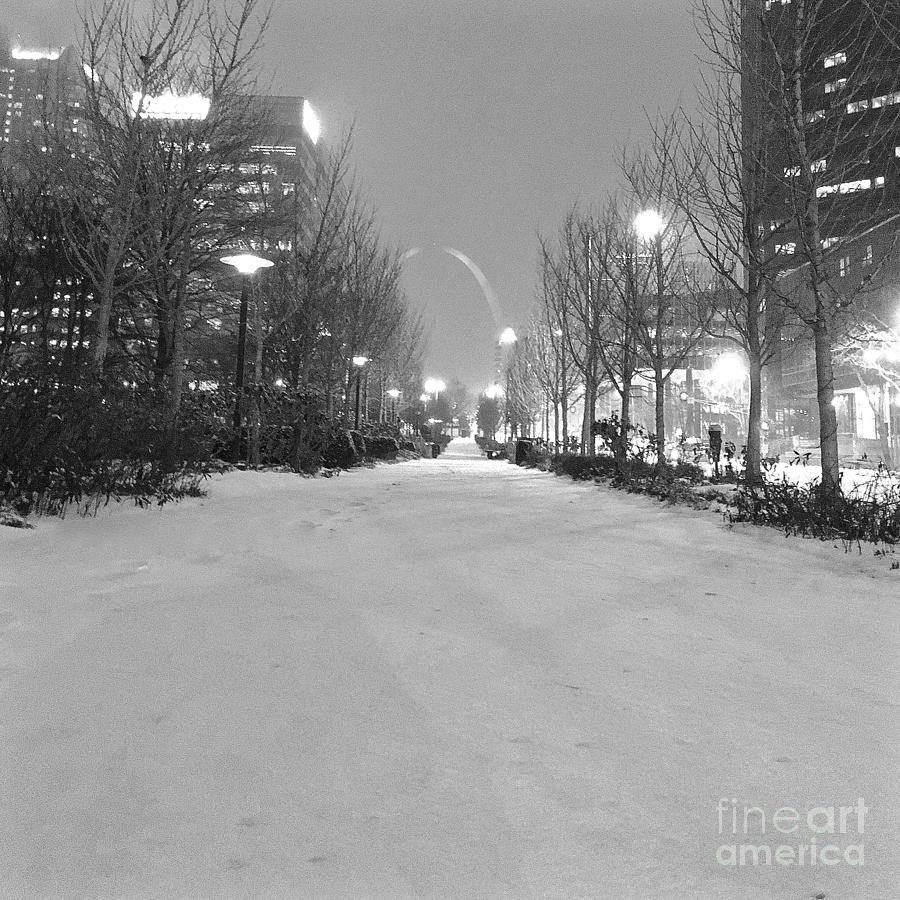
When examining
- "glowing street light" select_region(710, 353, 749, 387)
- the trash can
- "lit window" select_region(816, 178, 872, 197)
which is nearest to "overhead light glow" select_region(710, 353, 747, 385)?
"glowing street light" select_region(710, 353, 749, 387)

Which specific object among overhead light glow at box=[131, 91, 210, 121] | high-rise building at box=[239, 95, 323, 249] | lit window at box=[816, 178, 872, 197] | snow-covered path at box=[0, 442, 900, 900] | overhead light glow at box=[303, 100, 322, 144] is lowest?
snow-covered path at box=[0, 442, 900, 900]

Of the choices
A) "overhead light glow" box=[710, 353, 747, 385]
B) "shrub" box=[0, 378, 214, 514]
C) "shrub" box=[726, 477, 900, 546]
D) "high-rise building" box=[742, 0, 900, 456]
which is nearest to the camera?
"shrub" box=[0, 378, 214, 514]

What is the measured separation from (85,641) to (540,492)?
816cm

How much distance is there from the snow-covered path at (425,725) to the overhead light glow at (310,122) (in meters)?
77.6

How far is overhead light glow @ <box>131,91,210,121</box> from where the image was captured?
8922 millimetres

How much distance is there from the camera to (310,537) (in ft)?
16.6

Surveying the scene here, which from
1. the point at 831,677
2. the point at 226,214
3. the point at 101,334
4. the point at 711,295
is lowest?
the point at 831,677

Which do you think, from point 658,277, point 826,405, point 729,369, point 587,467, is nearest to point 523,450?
point 587,467

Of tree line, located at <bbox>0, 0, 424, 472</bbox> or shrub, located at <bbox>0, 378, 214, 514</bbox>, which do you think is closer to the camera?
shrub, located at <bbox>0, 378, 214, 514</bbox>

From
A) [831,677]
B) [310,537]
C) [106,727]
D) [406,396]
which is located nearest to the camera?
[106,727]

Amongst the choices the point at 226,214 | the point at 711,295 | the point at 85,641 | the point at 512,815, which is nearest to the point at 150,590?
the point at 85,641

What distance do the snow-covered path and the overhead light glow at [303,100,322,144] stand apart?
77.6 m

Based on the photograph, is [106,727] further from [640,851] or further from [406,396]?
[406,396]

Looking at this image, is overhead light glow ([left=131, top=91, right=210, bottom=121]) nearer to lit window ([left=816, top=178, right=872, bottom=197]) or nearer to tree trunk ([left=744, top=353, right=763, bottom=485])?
lit window ([left=816, top=178, right=872, bottom=197])
